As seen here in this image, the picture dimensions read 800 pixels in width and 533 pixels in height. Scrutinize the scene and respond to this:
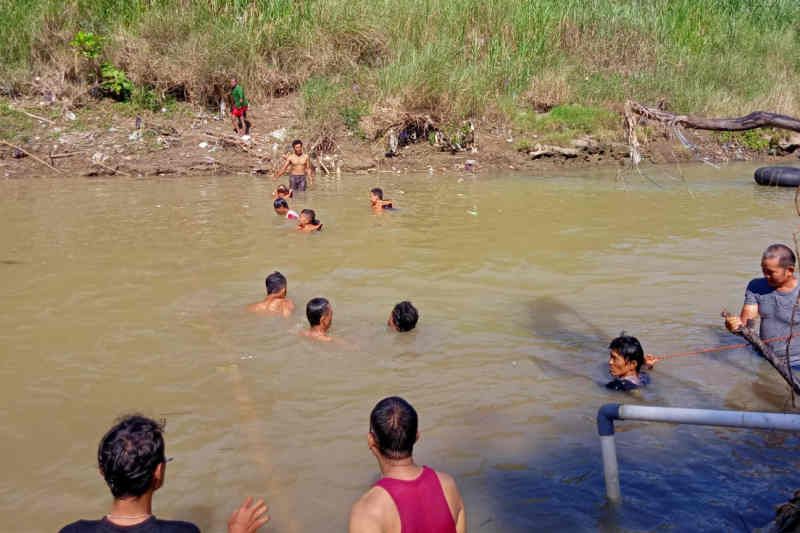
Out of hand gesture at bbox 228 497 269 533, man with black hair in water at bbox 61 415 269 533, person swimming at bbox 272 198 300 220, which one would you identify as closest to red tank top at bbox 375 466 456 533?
hand gesture at bbox 228 497 269 533

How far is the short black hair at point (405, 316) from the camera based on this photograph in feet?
22.5

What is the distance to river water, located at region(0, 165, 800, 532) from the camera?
4.32 m

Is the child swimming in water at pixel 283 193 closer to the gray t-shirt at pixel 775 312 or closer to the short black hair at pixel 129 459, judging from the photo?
the gray t-shirt at pixel 775 312

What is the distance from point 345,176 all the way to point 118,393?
11.8 meters

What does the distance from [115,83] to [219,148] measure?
3589 millimetres

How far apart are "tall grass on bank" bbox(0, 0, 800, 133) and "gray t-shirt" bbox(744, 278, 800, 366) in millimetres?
13567

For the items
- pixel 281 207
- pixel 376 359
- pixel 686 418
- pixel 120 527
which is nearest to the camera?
pixel 120 527

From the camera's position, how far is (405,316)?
6.87m

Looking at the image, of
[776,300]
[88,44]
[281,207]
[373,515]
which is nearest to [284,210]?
[281,207]

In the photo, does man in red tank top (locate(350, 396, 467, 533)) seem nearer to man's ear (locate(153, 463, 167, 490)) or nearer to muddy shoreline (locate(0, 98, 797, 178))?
man's ear (locate(153, 463, 167, 490))

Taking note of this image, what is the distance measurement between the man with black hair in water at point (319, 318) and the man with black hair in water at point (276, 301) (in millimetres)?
672

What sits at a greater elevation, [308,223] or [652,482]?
[308,223]

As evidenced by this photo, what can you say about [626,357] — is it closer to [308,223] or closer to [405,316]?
[405,316]

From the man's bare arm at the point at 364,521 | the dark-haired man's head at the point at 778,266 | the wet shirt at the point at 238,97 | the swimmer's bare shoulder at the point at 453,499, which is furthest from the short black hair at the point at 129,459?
the wet shirt at the point at 238,97
